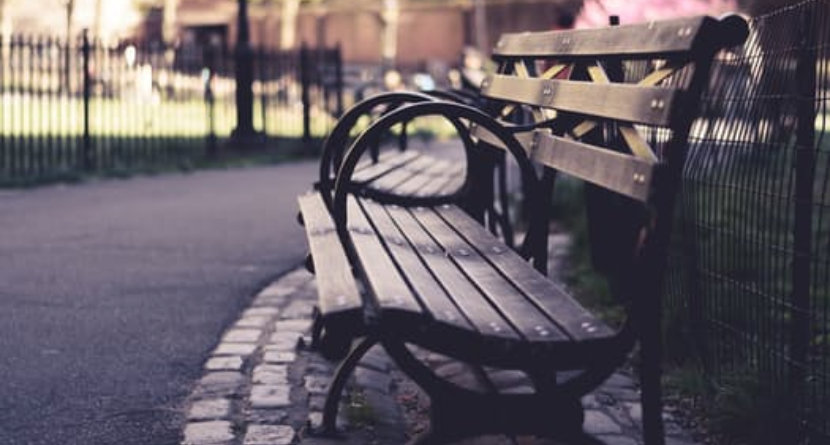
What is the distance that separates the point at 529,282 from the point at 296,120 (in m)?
18.0

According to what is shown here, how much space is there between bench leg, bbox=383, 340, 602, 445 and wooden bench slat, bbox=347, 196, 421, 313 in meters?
0.15

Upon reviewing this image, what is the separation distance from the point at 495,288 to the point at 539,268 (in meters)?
0.87

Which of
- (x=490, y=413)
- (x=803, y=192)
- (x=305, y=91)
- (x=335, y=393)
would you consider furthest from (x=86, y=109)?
(x=490, y=413)

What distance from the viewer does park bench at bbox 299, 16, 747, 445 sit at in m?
2.96

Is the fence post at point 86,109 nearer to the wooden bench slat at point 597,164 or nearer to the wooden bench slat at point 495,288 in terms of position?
the wooden bench slat at point 495,288

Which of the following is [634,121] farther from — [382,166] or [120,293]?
[120,293]

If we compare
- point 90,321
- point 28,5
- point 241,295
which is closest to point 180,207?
point 241,295

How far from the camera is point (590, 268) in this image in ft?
23.6

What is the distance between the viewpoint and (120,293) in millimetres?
6672

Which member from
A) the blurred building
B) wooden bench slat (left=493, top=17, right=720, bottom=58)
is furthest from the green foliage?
the blurred building

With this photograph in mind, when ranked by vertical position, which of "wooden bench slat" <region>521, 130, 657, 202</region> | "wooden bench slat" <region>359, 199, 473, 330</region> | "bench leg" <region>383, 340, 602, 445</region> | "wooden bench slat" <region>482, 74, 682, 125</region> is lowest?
"bench leg" <region>383, 340, 602, 445</region>

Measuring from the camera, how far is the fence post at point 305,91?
16.4 metres

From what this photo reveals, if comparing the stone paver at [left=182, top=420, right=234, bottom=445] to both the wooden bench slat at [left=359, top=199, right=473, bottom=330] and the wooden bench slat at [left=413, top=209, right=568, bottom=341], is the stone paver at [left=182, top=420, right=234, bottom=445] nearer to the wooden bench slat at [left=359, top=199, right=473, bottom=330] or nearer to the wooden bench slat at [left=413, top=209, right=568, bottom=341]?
the wooden bench slat at [left=359, top=199, right=473, bottom=330]

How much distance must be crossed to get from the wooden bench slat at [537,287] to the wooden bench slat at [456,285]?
0.42 feet
